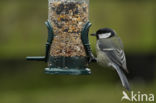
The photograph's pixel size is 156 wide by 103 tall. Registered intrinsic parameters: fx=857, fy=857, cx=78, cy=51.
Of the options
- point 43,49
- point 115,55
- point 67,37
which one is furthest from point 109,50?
point 43,49

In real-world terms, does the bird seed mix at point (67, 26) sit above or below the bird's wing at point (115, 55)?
above

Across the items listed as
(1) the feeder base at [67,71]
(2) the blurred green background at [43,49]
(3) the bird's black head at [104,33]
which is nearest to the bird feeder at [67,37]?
(1) the feeder base at [67,71]

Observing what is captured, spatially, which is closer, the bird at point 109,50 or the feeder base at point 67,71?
the feeder base at point 67,71

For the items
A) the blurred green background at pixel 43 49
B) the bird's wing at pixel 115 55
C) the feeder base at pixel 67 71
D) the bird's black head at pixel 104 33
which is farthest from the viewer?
the blurred green background at pixel 43 49

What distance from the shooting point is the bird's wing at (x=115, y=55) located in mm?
8498

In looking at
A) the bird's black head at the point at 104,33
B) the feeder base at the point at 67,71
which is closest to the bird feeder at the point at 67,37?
the feeder base at the point at 67,71

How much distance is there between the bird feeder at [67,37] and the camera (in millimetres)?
8258

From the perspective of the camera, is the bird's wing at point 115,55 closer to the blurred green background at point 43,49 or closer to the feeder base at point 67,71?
the feeder base at point 67,71

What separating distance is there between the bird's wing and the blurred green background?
1.47 metres

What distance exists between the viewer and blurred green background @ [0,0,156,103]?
10.1 meters

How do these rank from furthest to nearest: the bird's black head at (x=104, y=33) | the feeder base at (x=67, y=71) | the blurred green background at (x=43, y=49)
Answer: the blurred green background at (x=43, y=49) < the bird's black head at (x=104, y=33) < the feeder base at (x=67, y=71)

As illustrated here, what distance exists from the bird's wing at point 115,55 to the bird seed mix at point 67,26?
0.34 meters

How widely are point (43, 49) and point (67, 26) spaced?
186cm

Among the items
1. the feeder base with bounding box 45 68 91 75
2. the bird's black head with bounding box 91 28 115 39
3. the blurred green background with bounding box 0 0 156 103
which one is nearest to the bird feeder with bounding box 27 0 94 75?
the feeder base with bounding box 45 68 91 75
